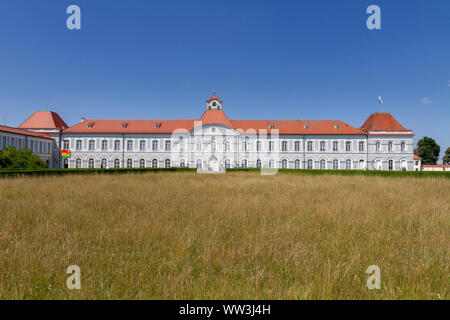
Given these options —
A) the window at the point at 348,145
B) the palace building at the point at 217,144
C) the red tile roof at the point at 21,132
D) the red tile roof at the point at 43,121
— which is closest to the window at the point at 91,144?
the palace building at the point at 217,144

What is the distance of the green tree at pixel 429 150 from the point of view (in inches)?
2372

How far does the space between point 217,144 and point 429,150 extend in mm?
66054

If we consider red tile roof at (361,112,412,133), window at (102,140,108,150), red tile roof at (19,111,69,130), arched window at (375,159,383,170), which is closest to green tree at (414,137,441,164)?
red tile roof at (361,112,412,133)

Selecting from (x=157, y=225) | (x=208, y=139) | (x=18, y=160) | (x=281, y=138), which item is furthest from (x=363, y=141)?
(x=18, y=160)

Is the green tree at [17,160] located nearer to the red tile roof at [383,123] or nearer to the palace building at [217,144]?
the palace building at [217,144]

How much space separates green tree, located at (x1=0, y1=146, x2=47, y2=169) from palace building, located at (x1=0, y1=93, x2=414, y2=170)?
67.8ft

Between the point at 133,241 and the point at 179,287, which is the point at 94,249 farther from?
the point at 179,287

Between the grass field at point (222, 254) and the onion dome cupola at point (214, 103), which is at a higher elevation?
the onion dome cupola at point (214, 103)

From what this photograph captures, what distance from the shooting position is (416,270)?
8.49 ft

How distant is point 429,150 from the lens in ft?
200

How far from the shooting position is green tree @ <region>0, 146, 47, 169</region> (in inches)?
706

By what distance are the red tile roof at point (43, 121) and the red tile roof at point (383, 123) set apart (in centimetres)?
6272
